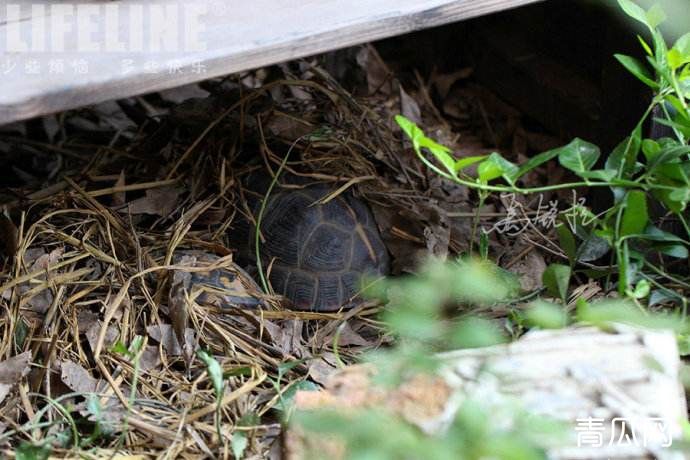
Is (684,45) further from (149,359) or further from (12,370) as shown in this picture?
(12,370)

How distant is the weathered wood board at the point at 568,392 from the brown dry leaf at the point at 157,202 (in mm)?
1040

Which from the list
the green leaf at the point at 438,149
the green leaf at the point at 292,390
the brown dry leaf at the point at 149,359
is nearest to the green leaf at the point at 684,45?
the green leaf at the point at 438,149

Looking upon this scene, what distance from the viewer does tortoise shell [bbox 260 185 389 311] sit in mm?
2295

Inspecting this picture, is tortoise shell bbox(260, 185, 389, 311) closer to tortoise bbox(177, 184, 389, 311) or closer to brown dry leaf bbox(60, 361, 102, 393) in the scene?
tortoise bbox(177, 184, 389, 311)

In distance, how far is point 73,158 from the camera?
2732 mm

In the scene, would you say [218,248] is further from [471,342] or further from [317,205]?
[471,342]

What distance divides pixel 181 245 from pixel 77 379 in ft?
1.62

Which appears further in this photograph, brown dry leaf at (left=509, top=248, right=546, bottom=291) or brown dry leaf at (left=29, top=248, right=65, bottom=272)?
brown dry leaf at (left=509, top=248, right=546, bottom=291)

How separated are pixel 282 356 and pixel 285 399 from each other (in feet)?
0.68

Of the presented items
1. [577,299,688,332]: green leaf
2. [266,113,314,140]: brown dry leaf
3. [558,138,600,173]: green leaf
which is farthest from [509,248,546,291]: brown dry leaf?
[577,299,688,332]: green leaf

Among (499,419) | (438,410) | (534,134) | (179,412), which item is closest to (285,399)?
(179,412)

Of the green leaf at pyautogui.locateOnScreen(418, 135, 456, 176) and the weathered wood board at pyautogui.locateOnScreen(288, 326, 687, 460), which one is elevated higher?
the green leaf at pyautogui.locateOnScreen(418, 135, 456, 176)

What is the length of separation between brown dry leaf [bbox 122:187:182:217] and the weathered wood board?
104 cm

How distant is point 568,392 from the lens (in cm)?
134
